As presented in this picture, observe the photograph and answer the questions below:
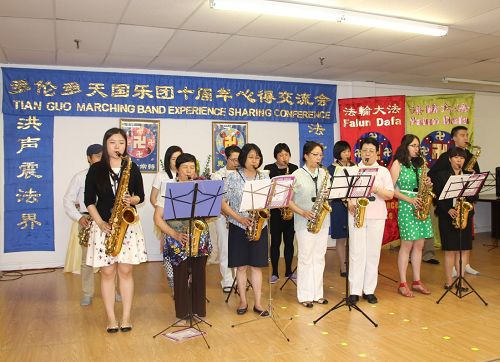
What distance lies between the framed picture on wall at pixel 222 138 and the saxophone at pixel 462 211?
157 inches

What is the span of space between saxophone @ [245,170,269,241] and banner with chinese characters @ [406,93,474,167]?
222 inches

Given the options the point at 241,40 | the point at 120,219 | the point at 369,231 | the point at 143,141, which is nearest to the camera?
the point at 120,219

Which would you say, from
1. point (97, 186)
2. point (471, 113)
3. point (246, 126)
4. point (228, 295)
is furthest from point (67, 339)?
point (471, 113)

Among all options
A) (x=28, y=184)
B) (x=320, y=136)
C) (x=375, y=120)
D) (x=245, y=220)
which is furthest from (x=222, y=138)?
(x=245, y=220)

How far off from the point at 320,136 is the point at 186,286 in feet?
17.0

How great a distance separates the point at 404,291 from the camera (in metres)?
5.54

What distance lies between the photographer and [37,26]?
5496mm

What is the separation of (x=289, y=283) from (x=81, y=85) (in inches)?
169

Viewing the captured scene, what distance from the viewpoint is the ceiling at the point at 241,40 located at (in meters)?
5.07

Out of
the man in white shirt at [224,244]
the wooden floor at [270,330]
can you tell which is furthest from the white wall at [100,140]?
the man in white shirt at [224,244]

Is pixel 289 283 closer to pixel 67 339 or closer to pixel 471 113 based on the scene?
pixel 67 339

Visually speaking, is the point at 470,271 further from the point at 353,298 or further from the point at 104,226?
the point at 104,226

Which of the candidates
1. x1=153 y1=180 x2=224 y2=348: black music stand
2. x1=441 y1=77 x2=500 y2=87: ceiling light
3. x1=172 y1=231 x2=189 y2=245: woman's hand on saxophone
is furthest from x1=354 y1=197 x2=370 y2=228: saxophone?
x1=441 y1=77 x2=500 y2=87: ceiling light

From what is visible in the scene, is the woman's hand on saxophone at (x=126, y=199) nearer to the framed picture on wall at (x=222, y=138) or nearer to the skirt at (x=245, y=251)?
the skirt at (x=245, y=251)
